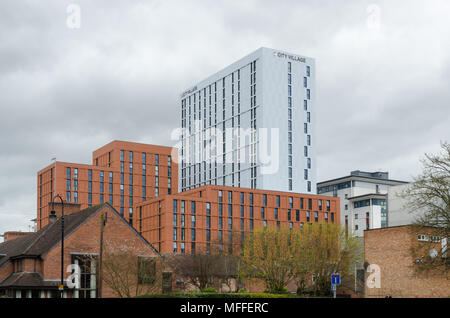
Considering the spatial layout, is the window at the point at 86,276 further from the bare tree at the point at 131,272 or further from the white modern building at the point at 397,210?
the white modern building at the point at 397,210

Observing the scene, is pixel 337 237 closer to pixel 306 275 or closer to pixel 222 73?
pixel 306 275

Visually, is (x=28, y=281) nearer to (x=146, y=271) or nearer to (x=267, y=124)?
(x=146, y=271)

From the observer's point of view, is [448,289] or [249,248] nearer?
[448,289]

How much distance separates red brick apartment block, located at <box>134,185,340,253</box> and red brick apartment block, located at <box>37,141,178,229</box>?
25914mm

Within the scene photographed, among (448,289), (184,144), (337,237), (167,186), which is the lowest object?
(448,289)

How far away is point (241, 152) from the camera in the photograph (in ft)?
553

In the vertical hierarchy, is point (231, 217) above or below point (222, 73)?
below

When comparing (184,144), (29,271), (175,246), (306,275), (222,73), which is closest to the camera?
(29,271)

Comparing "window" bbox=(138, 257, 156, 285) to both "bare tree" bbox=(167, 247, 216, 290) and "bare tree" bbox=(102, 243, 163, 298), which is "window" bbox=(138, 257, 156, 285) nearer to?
"bare tree" bbox=(102, 243, 163, 298)

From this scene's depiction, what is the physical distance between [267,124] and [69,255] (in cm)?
10512

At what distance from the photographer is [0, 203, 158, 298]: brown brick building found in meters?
57.9
